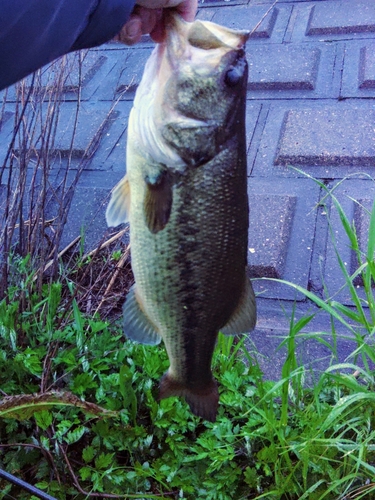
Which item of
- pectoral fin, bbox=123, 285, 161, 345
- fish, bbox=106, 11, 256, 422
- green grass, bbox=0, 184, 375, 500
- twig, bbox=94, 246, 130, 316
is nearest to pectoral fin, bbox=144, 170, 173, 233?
fish, bbox=106, 11, 256, 422

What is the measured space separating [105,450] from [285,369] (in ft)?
2.43

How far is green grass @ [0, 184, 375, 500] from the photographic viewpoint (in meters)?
1.95

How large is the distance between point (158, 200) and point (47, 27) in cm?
48

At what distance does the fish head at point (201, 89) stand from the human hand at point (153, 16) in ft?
0.23

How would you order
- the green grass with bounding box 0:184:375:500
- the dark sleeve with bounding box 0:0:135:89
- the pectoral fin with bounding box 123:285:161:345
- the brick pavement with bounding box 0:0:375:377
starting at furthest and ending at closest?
1. the brick pavement with bounding box 0:0:375:377
2. the green grass with bounding box 0:184:375:500
3. the pectoral fin with bounding box 123:285:161:345
4. the dark sleeve with bounding box 0:0:135:89

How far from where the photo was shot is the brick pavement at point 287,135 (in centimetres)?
308

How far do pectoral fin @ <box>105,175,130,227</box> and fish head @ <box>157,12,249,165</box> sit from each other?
0.19 meters

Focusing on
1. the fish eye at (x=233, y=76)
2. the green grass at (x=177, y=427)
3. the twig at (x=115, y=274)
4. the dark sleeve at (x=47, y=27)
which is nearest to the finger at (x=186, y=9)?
the dark sleeve at (x=47, y=27)

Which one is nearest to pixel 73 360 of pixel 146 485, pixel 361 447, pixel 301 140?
pixel 146 485

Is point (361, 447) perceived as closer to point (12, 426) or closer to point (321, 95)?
point (12, 426)

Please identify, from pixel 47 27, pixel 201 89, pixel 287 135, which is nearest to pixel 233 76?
pixel 201 89

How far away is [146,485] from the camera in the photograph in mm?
2021

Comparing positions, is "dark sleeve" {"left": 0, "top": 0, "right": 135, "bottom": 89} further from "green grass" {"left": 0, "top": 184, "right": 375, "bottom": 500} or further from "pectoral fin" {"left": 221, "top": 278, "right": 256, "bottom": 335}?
"green grass" {"left": 0, "top": 184, "right": 375, "bottom": 500}

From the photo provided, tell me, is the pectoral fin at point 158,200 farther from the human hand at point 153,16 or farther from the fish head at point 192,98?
the human hand at point 153,16
